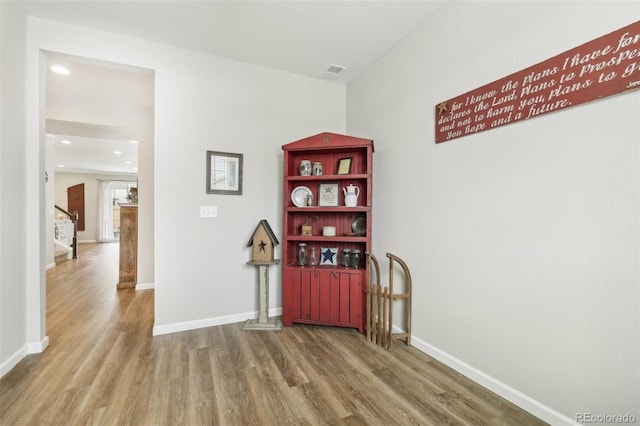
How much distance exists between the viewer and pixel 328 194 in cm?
282

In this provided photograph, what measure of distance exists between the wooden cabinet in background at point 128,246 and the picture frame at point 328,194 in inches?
116

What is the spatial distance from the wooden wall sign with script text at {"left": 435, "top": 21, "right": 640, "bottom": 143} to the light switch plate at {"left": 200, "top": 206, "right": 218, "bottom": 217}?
2.17 meters

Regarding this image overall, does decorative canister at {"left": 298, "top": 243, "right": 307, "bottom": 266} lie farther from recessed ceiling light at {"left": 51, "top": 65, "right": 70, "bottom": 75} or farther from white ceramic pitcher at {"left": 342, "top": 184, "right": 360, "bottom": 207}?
recessed ceiling light at {"left": 51, "top": 65, "right": 70, "bottom": 75}

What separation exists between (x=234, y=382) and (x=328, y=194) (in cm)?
178

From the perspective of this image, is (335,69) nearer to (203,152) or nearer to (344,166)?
(344,166)

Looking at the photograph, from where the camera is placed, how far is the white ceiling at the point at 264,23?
2.02m

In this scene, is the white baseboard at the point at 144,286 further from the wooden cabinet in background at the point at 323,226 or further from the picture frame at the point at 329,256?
the picture frame at the point at 329,256

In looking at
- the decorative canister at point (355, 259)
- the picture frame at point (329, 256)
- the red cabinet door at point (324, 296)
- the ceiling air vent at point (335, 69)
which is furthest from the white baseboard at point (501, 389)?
the ceiling air vent at point (335, 69)

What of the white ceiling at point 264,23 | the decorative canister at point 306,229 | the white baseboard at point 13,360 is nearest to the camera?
the white baseboard at point 13,360

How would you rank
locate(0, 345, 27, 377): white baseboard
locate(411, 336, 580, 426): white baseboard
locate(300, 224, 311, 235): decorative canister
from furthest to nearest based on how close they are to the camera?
locate(300, 224, 311, 235): decorative canister
locate(0, 345, 27, 377): white baseboard
locate(411, 336, 580, 426): white baseboard

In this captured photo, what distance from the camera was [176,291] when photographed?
255 cm

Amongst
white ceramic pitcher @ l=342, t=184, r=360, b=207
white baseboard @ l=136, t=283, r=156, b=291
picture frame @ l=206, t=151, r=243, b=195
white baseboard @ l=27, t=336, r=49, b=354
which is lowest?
white baseboard @ l=136, t=283, r=156, b=291

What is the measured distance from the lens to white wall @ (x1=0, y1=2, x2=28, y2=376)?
1804 millimetres

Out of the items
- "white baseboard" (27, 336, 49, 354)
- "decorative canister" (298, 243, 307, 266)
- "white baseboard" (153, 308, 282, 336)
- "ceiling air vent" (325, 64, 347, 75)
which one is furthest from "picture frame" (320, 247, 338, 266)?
"white baseboard" (27, 336, 49, 354)
